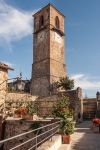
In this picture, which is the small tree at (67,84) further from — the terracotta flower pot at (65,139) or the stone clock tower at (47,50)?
the terracotta flower pot at (65,139)

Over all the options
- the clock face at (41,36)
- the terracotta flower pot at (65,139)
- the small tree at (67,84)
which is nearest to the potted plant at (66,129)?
the terracotta flower pot at (65,139)

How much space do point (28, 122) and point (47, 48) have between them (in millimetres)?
26496

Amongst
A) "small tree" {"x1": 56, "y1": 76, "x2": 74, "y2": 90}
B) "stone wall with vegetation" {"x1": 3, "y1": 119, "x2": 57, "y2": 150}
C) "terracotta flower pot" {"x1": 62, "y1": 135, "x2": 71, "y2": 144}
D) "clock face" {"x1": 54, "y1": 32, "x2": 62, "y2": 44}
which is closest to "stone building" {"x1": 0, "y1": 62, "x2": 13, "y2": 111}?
"stone wall with vegetation" {"x1": 3, "y1": 119, "x2": 57, "y2": 150}

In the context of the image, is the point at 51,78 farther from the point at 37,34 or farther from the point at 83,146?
the point at 83,146

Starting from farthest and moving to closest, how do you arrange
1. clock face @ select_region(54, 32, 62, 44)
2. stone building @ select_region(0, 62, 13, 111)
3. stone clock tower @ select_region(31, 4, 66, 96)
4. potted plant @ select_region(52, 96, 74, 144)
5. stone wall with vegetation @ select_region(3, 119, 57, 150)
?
clock face @ select_region(54, 32, 62, 44) → stone clock tower @ select_region(31, 4, 66, 96) → stone building @ select_region(0, 62, 13, 111) → stone wall with vegetation @ select_region(3, 119, 57, 150) → potted plant @ select_region(52, 96, 74, 144)

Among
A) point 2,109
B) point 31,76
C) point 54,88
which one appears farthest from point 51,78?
point 2,109

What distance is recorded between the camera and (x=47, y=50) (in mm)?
39188

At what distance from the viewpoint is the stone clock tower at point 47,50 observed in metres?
37.9

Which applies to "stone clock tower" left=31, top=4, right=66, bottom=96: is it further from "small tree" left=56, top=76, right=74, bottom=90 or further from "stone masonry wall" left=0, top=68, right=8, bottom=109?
"stone masonry wall" left=0, top=68, right=8, bottom=109

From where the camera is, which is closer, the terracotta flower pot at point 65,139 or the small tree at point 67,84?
the terracotta flower pot at point 65,139

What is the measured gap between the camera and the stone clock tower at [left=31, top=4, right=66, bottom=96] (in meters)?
37.9

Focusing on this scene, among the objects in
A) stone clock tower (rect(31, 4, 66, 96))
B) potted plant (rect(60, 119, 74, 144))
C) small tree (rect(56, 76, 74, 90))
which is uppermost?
stone clock tower (rect(31, 4, 66, 96))

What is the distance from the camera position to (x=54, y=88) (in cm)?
3622

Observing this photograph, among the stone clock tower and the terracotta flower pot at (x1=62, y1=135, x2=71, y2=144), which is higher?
the stone clock tower
